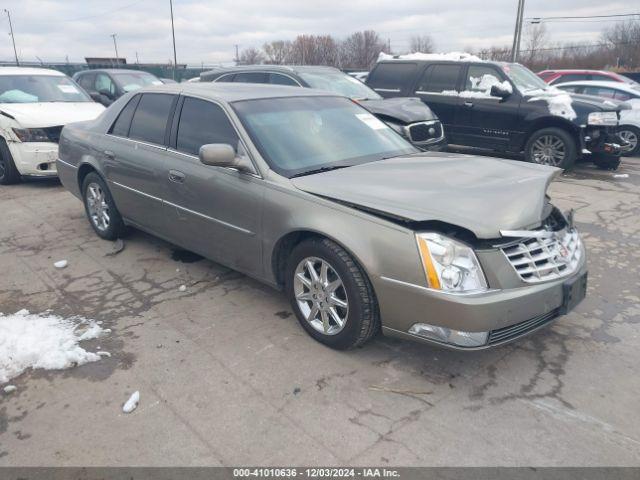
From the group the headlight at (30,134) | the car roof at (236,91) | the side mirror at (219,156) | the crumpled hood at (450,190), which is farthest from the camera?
the headlight at (30,134)

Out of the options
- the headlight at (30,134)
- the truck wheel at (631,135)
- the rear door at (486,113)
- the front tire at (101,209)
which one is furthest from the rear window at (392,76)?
the front tire at (101,209)

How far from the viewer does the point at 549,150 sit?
325 inches

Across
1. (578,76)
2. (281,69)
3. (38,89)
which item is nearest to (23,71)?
(38,89)

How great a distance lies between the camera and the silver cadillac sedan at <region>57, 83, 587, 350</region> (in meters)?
2.71

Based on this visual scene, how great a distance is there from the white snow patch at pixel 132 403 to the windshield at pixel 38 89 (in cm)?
709

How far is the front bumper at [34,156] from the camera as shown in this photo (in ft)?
23.9

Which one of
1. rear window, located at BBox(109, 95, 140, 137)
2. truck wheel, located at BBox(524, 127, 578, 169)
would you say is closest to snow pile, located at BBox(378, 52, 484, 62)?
truck wheel, located at BBox(524, 127, 578, 169)

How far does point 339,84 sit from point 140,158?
4825mm

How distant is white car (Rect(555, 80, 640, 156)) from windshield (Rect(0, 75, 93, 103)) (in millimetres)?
10016

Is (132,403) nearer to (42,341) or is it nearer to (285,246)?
(42,341)

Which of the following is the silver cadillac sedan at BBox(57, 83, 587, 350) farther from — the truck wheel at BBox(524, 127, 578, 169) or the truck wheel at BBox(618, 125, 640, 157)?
the truck wheel at BBox(618, 125, 640, 157)

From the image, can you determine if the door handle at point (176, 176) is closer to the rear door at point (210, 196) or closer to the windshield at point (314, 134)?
the rear door at point (210, 196)

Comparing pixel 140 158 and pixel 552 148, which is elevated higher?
pixel 140 158

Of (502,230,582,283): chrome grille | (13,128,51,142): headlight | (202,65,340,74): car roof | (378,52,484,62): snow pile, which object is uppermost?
(378,52,484,62): snow pile
